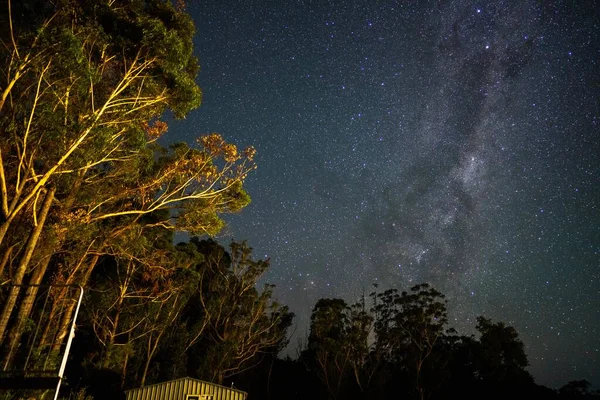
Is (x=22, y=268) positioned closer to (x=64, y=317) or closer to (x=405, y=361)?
(x=64, y=317)

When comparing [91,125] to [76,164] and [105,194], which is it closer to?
[76,164]

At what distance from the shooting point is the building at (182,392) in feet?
56.3

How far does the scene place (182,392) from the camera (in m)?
17.6

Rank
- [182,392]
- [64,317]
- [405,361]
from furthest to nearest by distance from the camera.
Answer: [405,361], [182,392], [64,317]

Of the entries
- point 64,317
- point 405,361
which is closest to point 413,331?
point 405,361

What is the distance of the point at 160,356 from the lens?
26.1 m

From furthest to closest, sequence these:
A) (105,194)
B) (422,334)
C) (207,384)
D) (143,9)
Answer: (422,334) < (207,384) < (105,194) < (143,9)

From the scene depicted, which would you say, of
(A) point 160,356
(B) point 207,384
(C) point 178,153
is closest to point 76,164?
(C) point 178,153

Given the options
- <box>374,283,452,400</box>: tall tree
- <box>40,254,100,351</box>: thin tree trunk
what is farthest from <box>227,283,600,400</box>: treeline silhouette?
<box>40,254,100,351</box>: thin tree trunk

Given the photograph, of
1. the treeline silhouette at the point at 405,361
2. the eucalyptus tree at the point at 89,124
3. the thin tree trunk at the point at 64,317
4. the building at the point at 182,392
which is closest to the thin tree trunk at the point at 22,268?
the eucalyptus tree at the point at 89,124

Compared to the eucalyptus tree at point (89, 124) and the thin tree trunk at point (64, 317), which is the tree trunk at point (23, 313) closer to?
the eucalyptus tree at point (89, 124)

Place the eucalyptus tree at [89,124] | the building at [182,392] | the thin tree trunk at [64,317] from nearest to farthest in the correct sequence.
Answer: the eucalyptus tree at [89,124], the thin tree trunk at [64,317], the building at [182,392]

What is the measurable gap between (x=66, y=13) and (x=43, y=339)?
11488 millimetres

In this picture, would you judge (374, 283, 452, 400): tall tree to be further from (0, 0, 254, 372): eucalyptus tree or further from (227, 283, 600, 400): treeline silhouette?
(0, 0, 254, 372): eucalyptus tree
